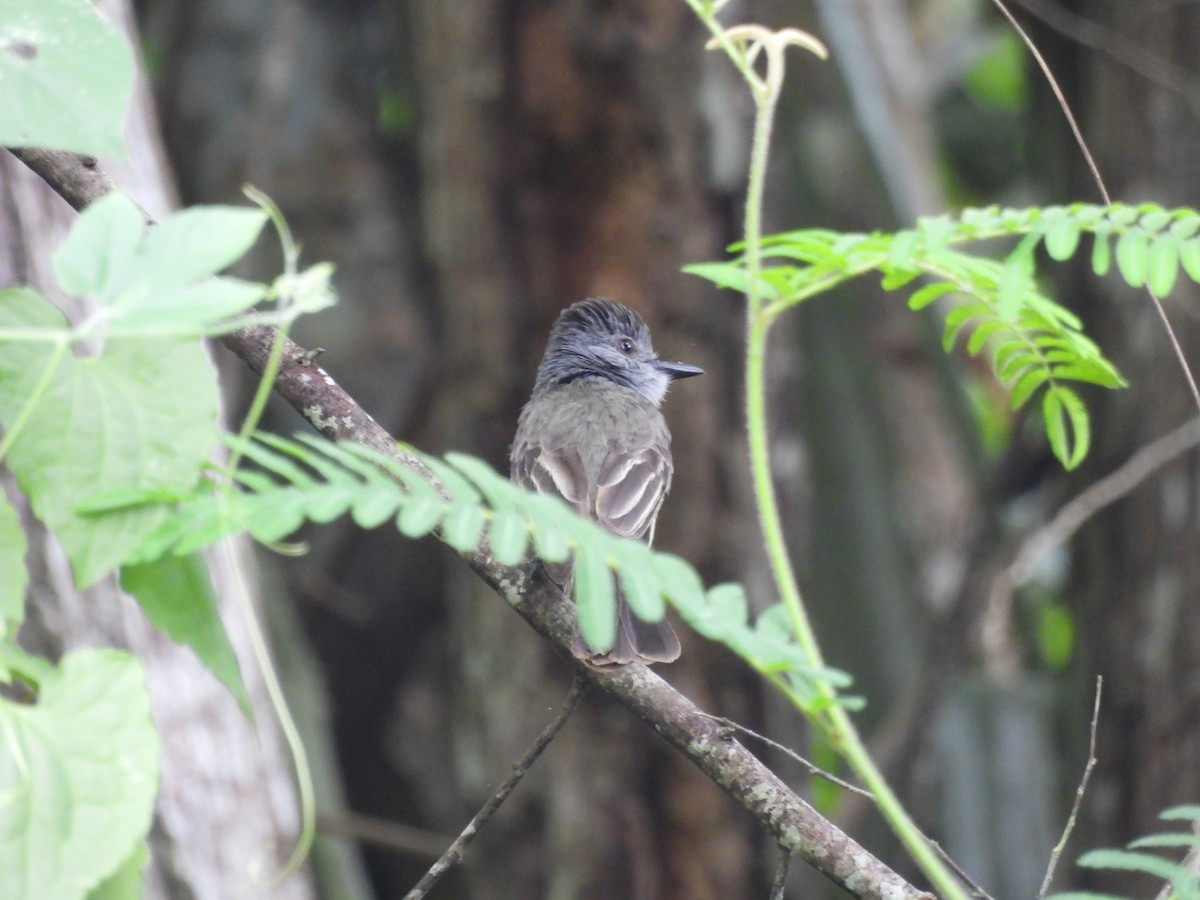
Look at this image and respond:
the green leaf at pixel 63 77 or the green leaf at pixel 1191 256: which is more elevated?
the green leaf at pixel 1191 256

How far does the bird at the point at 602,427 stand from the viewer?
377 cm

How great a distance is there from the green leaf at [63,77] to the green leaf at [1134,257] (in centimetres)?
141

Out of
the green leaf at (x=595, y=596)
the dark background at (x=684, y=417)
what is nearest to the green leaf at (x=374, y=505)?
the green leaf at (x=595, y=596)

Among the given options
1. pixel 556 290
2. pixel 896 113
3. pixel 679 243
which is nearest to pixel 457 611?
pixel 556 290

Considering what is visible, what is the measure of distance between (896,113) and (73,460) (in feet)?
29.2

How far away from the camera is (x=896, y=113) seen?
387 inches

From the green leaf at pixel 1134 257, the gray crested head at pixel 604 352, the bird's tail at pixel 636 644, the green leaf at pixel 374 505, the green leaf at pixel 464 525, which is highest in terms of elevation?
the green leaf at pixel 1134 257

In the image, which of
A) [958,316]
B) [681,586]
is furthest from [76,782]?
[958,316]

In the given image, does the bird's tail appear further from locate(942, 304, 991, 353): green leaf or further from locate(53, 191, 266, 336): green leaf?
locate(53, 191, 266, 336): green leaf

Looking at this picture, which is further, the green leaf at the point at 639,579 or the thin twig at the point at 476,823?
the thin twig at the point at 476,823

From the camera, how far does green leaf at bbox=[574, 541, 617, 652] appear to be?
1.61 meters

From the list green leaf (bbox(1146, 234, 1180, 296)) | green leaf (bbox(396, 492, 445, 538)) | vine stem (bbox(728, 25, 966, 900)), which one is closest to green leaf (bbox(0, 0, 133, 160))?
green leaf (bbox(396, 492, 445, 538))

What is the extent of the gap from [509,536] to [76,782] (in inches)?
21.0

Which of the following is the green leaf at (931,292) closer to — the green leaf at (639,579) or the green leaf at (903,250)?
the green leaf at (903,250)
